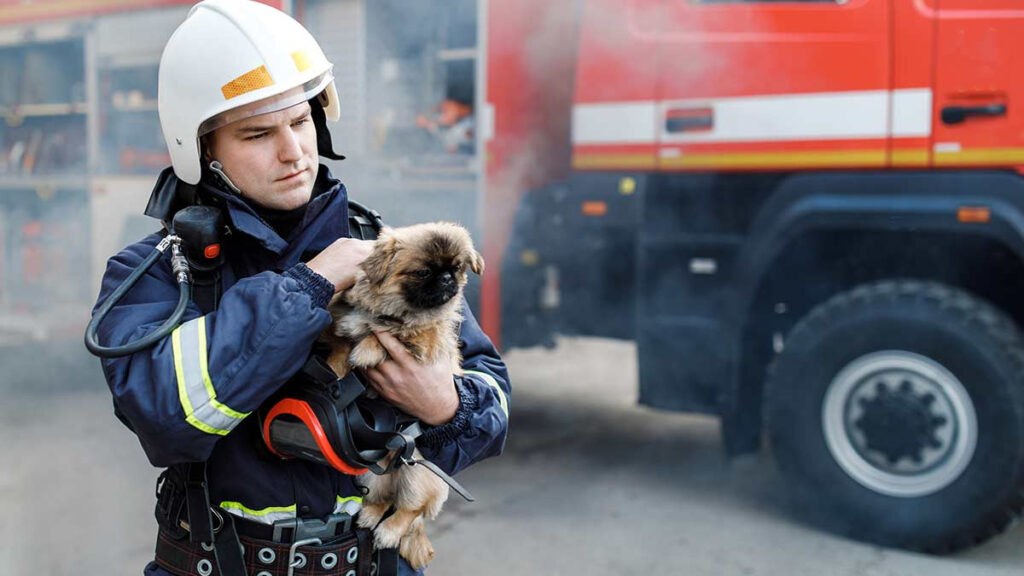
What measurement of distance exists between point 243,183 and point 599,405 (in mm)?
4623

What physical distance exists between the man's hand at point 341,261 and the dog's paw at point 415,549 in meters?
0.48

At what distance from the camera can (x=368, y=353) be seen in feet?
4.89

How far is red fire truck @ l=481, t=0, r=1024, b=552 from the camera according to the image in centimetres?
342

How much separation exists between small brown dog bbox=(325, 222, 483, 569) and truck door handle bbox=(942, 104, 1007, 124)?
2578 millimetres

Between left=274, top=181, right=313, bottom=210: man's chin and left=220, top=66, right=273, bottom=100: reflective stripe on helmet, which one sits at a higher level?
left=220, top=66, right=273, bottom=100: reflective stripe on helmet

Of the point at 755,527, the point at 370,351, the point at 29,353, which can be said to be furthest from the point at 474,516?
the point at 29,353

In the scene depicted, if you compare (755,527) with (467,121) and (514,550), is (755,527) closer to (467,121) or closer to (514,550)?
(514,550)

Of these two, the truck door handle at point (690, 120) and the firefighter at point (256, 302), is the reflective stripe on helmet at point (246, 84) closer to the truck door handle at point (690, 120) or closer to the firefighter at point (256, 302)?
the firefighter at point (256, 302)

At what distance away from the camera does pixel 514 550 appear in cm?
370

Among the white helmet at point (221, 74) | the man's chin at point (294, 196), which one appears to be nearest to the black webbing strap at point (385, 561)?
the man's chin at point (294, 196)

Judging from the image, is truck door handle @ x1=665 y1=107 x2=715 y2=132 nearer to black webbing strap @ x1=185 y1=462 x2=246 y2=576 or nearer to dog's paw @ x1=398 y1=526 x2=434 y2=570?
dog's paw @ x1=398 y1=526 x2=434 y2=570

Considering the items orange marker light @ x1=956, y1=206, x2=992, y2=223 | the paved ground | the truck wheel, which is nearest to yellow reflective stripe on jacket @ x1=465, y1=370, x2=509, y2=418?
the paved ground

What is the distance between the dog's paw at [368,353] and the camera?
149 cm

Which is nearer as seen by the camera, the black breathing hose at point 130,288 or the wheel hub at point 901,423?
the black breathing hose at point 130,288
